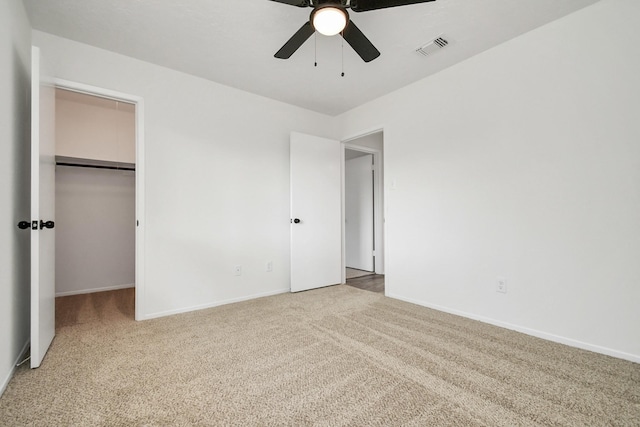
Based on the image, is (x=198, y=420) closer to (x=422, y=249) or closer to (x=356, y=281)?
(x=422, y=249)

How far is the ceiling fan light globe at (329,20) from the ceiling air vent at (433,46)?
1.20 m

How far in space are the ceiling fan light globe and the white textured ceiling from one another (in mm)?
531

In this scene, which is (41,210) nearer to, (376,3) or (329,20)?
(329,20)

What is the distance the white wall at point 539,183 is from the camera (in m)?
1.88

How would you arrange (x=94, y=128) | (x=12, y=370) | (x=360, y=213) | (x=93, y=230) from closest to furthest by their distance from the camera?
(x=12, y=370) → (x=94, y=128) → (x=93, y=230) → (x=360, y=213)

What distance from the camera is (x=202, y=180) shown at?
3.01 meters

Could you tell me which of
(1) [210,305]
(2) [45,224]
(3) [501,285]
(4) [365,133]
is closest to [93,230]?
(1) [210,305]

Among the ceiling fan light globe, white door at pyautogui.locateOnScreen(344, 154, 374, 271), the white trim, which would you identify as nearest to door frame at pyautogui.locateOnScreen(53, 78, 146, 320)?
the ceiling fan light globe

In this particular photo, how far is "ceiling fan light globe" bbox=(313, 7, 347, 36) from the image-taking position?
1568 mm

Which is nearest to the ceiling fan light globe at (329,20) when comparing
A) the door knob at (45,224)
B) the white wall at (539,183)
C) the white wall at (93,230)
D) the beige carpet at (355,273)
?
the white wall at (539,183)

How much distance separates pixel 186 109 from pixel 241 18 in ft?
4.05

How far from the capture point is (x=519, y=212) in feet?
7.66

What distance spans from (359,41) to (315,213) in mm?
2314

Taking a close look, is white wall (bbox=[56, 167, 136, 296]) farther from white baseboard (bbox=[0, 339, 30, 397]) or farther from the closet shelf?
white baseboard (bbox=[0, 339, 30, 397])
